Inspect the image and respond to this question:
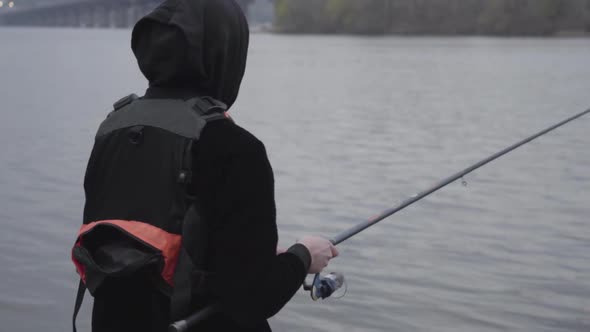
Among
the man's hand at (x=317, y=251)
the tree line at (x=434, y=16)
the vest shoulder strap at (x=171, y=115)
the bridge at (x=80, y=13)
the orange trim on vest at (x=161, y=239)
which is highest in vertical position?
the vest shoulder strap at (x=171, y=115)

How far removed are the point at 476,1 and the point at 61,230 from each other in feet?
318

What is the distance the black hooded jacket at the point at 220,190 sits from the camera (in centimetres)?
222

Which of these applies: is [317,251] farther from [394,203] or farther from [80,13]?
[80,13]

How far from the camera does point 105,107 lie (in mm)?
21500

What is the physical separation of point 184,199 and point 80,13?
132 meters

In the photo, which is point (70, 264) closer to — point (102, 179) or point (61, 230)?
point (61, 230)

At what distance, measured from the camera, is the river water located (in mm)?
6219

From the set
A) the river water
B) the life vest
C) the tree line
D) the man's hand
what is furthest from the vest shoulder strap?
the tree line

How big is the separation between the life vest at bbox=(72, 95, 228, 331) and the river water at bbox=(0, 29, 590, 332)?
3.55m

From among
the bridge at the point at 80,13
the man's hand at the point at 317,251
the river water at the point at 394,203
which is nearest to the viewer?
the man's hand at the point at 317,251

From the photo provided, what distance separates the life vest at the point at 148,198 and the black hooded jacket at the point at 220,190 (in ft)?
0.12

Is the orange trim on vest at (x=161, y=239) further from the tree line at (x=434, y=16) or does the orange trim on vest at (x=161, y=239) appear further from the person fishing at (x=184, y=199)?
the tree line at (x=434, y=16)

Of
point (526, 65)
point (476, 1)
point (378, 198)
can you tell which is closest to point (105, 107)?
point (378, 198)


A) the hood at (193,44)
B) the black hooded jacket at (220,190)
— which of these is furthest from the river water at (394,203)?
the hood at (193,44)
